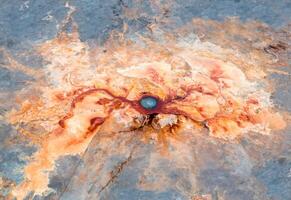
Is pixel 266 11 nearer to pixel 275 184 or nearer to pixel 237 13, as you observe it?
pixel 237 13

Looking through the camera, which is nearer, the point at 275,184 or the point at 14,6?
the point at 275,184

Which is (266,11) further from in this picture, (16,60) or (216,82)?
(16,60)

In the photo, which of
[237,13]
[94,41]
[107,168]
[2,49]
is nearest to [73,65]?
[94,41]

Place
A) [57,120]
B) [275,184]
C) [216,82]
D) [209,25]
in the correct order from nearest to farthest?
[275,184] < [57,120] < [216,82] < [209,25]

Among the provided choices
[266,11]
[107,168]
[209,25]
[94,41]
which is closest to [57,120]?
[107,168]

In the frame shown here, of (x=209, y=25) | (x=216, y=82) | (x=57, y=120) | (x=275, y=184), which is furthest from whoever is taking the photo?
(x=209, y=25)

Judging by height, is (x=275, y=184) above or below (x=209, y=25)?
below
